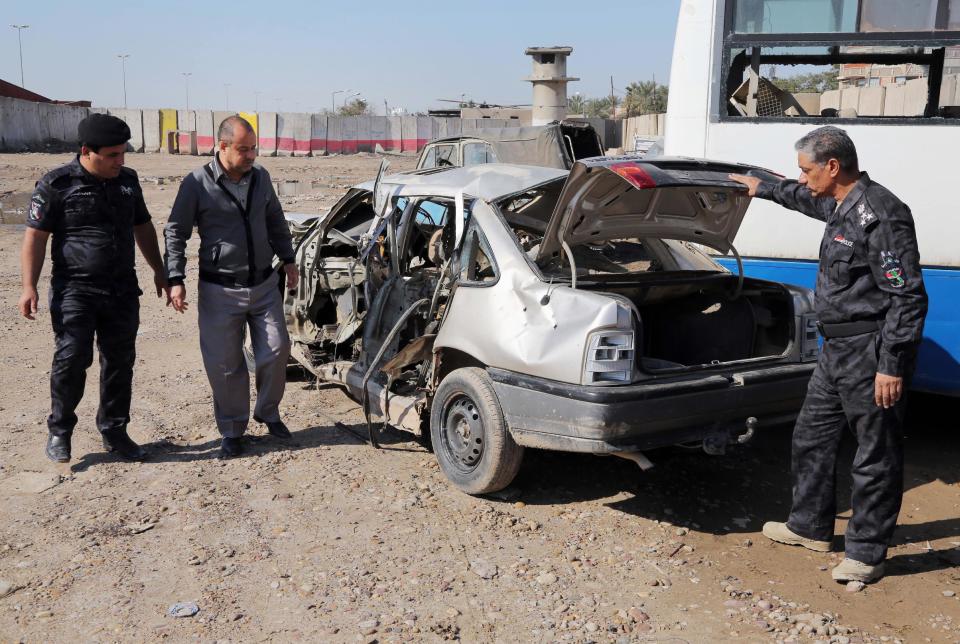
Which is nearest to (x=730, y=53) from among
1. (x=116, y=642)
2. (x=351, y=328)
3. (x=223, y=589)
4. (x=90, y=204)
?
(x=351, y=328)

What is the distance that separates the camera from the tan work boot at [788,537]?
13.4ft

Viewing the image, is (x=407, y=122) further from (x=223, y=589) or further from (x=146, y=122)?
(x=223, y=589)

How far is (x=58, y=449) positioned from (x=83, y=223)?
1298 mm

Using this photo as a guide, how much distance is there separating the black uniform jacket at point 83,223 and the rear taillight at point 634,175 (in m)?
2.81

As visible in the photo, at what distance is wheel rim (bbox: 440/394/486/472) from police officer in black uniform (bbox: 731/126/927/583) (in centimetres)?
160

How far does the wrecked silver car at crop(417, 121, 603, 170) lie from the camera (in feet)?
45.3

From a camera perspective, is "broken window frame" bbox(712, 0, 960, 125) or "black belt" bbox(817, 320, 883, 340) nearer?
"black belt" bbox(817, 320, 883, 340)

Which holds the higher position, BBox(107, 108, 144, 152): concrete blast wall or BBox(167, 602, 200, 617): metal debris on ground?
BBox(107, 108, 144, 152): concrete blast wall

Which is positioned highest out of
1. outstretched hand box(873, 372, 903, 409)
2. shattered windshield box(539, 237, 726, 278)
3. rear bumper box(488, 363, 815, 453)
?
shattered windshield box(539, 237, 726, 278)

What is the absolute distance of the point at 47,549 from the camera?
13.3 ft

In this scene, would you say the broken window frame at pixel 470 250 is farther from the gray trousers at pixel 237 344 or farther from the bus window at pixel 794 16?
the bus window at pixel 794 16

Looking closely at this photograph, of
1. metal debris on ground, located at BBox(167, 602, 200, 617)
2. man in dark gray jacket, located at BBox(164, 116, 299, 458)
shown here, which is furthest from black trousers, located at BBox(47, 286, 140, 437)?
metal debris on ground, located at BBox(167, 602, 200, 617)

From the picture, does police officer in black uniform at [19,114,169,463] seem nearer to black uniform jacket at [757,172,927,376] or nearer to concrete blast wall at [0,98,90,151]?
black uniform jacket at [757,172,927,376]

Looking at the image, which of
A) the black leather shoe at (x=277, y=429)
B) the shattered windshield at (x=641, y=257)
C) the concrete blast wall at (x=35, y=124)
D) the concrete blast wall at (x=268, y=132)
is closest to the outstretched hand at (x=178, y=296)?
the black leather shoe at (x=277, y=429)
